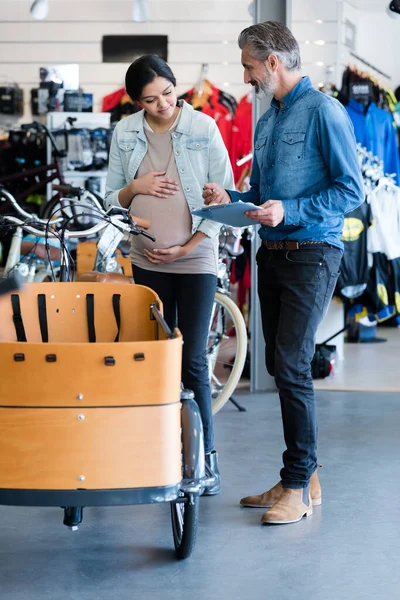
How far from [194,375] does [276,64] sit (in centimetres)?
108

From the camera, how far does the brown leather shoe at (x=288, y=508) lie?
311 cm

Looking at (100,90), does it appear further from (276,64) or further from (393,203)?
(276,64)

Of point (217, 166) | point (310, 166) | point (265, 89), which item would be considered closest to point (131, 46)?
point (217, 166)

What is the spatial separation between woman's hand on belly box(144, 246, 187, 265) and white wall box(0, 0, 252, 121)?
9.63 feet

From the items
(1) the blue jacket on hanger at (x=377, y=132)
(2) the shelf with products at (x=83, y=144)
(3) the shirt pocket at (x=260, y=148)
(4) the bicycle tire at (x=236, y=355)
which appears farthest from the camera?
(2) the shelf with products at (x=83, y=144)

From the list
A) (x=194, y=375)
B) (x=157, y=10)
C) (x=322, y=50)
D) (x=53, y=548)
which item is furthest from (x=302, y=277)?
(x=157, y=10)

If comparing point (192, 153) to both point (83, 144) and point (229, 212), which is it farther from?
Result: point (83, 144)

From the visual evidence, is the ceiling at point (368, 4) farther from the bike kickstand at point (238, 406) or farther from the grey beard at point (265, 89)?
the grey beard at point (265, 89)

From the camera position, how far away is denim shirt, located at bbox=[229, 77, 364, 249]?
2.94 metres

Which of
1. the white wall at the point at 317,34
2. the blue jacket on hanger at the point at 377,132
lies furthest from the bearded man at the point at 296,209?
the blue jacket on hanger at the point at 377,132

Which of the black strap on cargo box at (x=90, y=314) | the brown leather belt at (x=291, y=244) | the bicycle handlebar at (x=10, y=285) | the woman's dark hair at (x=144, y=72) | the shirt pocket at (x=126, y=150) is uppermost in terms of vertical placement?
the woman's dark hair at (x=144, y=72)

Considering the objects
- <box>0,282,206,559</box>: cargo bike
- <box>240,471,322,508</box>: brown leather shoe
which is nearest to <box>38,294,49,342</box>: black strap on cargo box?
<box>0,282,206,559</box>: cargo bike

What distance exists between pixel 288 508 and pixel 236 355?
1541 millimetres

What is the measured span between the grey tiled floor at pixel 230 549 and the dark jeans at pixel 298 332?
0.24 meters
